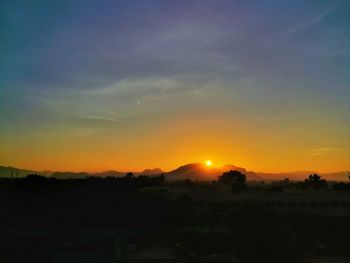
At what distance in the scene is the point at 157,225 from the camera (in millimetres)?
49656

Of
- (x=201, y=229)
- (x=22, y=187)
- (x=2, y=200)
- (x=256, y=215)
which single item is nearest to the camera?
(x=256, y=215)

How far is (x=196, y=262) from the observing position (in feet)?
102

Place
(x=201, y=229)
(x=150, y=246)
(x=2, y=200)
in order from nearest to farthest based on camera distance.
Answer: (x=150, y=246) < (x=201, y=229) < (x=2, y=200)

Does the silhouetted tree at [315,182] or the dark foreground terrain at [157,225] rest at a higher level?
the silhouetted tree at [315,182]

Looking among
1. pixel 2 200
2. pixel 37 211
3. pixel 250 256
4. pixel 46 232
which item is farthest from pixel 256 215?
pixel 2 200

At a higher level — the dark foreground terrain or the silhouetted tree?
the silhouetted tree

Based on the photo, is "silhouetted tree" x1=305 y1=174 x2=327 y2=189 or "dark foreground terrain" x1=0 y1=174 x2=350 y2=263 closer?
"dark foreground terrain" x1=0 y1=174 x2=350 y2=263

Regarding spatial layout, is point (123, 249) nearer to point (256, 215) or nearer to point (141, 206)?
point (256, 215)

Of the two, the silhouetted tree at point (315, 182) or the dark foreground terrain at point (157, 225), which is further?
the silhouetted tree at point (315, 182)

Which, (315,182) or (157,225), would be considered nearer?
(157,225)

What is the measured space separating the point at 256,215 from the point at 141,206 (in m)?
21.3

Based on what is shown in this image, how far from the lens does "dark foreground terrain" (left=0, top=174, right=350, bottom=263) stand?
31891 mm

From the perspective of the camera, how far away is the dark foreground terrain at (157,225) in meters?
31.9

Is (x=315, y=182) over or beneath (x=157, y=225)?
over
